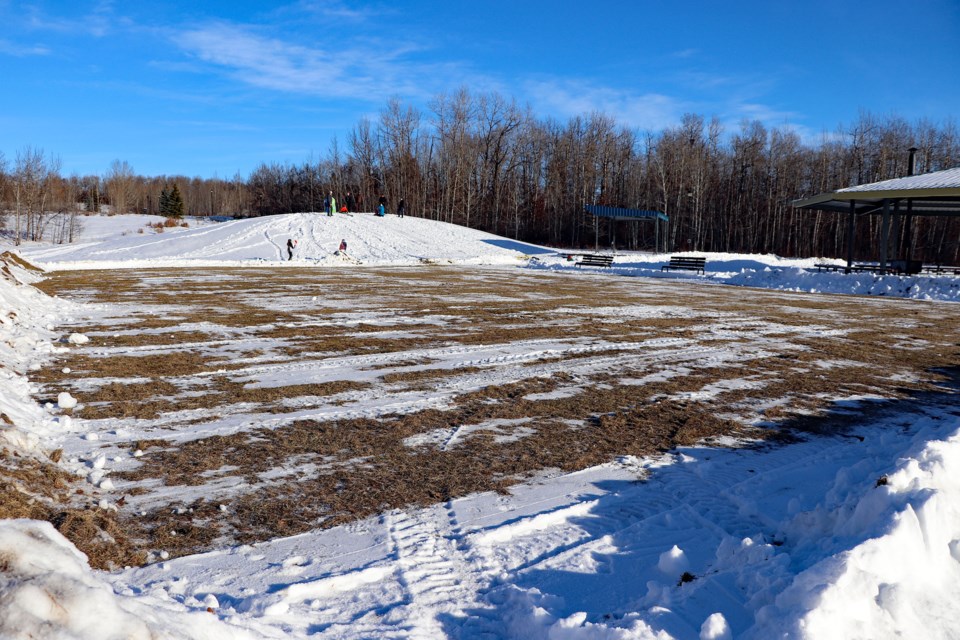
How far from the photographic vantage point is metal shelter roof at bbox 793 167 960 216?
84.1 ft

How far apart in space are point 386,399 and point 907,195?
90.1 ft

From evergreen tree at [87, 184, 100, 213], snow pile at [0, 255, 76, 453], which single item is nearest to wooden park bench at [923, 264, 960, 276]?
snow pile at [0, 255, 76, 453]

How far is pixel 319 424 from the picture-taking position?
5996 mm

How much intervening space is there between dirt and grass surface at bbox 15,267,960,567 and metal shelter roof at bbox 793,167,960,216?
14.6 meters

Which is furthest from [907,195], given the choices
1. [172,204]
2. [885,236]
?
[172,204]

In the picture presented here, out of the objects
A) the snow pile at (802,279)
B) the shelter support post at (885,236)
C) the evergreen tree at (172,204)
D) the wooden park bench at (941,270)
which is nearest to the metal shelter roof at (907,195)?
the shelter support post at (885,236)

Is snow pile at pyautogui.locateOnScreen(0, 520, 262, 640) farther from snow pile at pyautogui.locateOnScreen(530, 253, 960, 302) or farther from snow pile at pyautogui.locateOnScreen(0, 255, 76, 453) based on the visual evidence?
snow pile at pyautogui.locateOnScreen(530, 253, 960, 302)

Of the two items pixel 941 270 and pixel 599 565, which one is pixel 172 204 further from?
pixel 599 565

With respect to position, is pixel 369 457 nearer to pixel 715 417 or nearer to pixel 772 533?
pixel 772 533

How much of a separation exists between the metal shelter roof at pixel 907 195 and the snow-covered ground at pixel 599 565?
2549cm

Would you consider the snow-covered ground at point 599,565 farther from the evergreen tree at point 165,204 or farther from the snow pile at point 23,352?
the evergreen tree at point 165,204

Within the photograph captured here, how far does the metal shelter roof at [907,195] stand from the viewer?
84.1ft

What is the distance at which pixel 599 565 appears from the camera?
3625 millimetres

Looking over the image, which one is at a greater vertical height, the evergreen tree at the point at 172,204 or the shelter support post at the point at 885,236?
the evergreen tree at the point at 172,204
